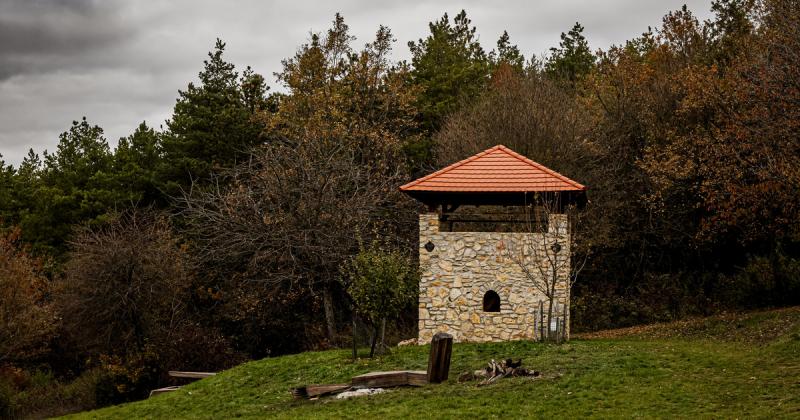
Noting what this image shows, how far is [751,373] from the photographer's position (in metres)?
13.7

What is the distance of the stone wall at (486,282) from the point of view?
745 inches

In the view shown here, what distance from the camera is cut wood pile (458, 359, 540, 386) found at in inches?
559

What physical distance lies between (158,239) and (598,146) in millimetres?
15519

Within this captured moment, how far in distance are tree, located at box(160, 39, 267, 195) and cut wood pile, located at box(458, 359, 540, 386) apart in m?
20.3

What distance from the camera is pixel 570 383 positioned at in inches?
527

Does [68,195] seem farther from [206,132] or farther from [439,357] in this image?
[439,357]

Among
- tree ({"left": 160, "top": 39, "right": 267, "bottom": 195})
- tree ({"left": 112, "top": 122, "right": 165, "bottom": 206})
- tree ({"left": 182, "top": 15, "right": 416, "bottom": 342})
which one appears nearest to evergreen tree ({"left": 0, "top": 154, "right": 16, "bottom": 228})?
tree ({"left": 112, "top": 122, "right": 165, "bottom": 206})

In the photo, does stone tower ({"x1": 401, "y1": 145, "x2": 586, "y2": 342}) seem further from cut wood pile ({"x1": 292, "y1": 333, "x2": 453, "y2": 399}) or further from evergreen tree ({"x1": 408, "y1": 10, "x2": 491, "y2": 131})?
evergreen tree ({"x1": 408, "y1": 10, "x2": 491, "y2": 131})

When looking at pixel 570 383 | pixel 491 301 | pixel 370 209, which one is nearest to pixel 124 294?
pixel 370 209

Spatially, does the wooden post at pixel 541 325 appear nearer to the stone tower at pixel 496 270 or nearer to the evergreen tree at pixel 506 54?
the stone tower at pixel 496 270

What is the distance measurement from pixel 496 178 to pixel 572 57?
24.8 meters

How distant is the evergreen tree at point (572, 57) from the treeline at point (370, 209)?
6.17 metres

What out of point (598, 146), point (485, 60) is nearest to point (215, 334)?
point (598, 146)

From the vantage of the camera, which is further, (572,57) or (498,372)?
(572,57)
